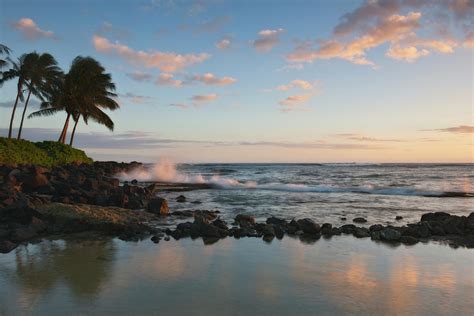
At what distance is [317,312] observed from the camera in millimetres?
5117

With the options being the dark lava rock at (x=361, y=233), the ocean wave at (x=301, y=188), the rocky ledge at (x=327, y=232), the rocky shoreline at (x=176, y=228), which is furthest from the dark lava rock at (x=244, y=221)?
the ocean wave at (x=301, y=188)

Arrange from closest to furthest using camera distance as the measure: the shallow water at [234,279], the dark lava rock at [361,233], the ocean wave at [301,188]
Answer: the shallow water at [234,279] → the dark lava rock at [361,233] → the ocean wave at [301,188]

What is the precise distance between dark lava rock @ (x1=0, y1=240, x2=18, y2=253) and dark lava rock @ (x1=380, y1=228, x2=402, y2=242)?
28.2ft

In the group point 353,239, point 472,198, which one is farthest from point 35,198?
point 472,198

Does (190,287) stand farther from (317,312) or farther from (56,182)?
(56,182)

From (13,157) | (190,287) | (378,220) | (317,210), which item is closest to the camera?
(190,287)

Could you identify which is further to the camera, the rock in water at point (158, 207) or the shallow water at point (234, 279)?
the rock in water at point (158, 207)

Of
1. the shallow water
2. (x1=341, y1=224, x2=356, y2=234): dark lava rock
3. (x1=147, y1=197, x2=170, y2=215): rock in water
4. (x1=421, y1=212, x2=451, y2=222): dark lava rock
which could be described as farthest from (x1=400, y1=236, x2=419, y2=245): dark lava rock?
(x1=147, y1=197, x2=170, y2=215): rock in water

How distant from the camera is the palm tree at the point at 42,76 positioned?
3531 cm

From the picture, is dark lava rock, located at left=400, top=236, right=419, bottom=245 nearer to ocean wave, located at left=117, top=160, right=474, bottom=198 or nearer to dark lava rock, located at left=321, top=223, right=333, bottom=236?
dark lava rock, located at left=321, top=223, right=333, bottom=236

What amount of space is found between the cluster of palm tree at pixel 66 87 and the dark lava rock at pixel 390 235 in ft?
112

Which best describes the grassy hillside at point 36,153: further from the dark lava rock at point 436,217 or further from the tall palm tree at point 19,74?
the dark lava rock at point 436,217

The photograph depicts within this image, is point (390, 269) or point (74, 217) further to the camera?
point (74, 217)

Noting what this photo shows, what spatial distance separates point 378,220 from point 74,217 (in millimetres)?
9601
